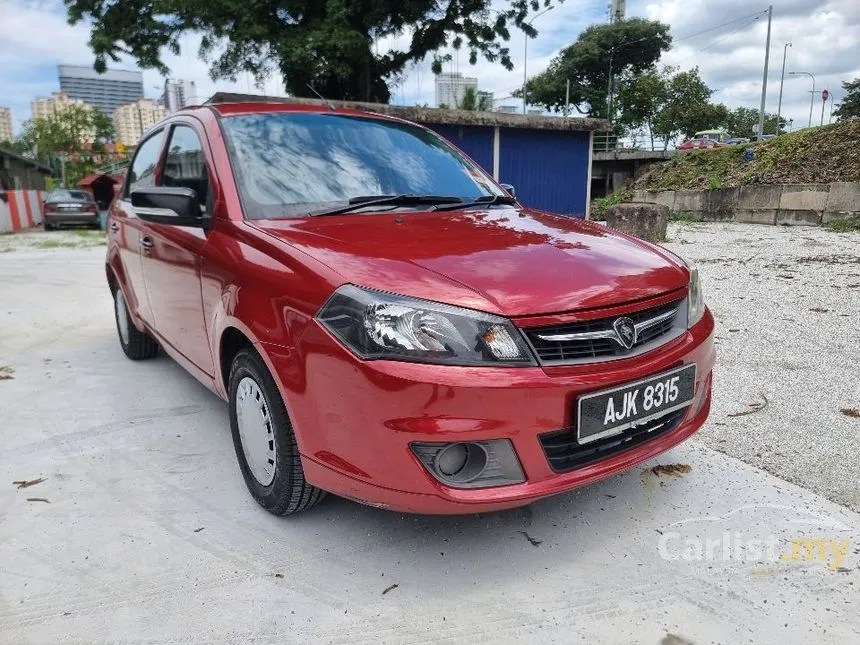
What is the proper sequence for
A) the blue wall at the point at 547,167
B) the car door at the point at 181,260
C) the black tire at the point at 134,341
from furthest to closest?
1. the blue wall at the point at 547,167
2. the black tire at the point at 134,341
3. the car door at the point at 181,260

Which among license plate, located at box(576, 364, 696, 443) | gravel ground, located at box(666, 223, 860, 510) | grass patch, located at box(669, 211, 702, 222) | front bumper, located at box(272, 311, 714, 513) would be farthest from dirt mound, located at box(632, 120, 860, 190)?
front bumper, located at box(272, 311, 714, 513)

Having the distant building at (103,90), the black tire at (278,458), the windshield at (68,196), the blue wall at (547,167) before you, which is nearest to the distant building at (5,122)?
the distant building at (103,90)

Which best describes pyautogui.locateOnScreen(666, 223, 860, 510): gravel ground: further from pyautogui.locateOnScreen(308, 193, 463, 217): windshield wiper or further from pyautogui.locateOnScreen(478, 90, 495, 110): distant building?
pyautogui.locateOnScreen(478, 90, 495, 110): distant building

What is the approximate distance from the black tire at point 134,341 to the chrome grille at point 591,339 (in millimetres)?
3311

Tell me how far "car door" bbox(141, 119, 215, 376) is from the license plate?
1636 mm

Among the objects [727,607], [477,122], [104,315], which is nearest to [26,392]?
[104,315]

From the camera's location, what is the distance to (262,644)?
69.7 inches

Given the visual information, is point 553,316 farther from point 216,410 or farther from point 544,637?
→ point 216,410

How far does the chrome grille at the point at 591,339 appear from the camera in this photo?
6.07ft

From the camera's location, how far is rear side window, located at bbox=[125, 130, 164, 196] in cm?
360

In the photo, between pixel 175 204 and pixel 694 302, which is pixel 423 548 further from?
pixel 175 204

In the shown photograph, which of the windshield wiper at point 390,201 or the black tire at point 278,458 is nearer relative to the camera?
the black tire at point 278,458

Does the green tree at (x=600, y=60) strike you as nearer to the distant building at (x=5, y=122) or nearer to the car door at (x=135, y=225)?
the car door at (x=135, y=225)

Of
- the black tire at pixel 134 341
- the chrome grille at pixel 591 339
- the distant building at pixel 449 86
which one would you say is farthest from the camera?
the distant building at pixel 449 86
